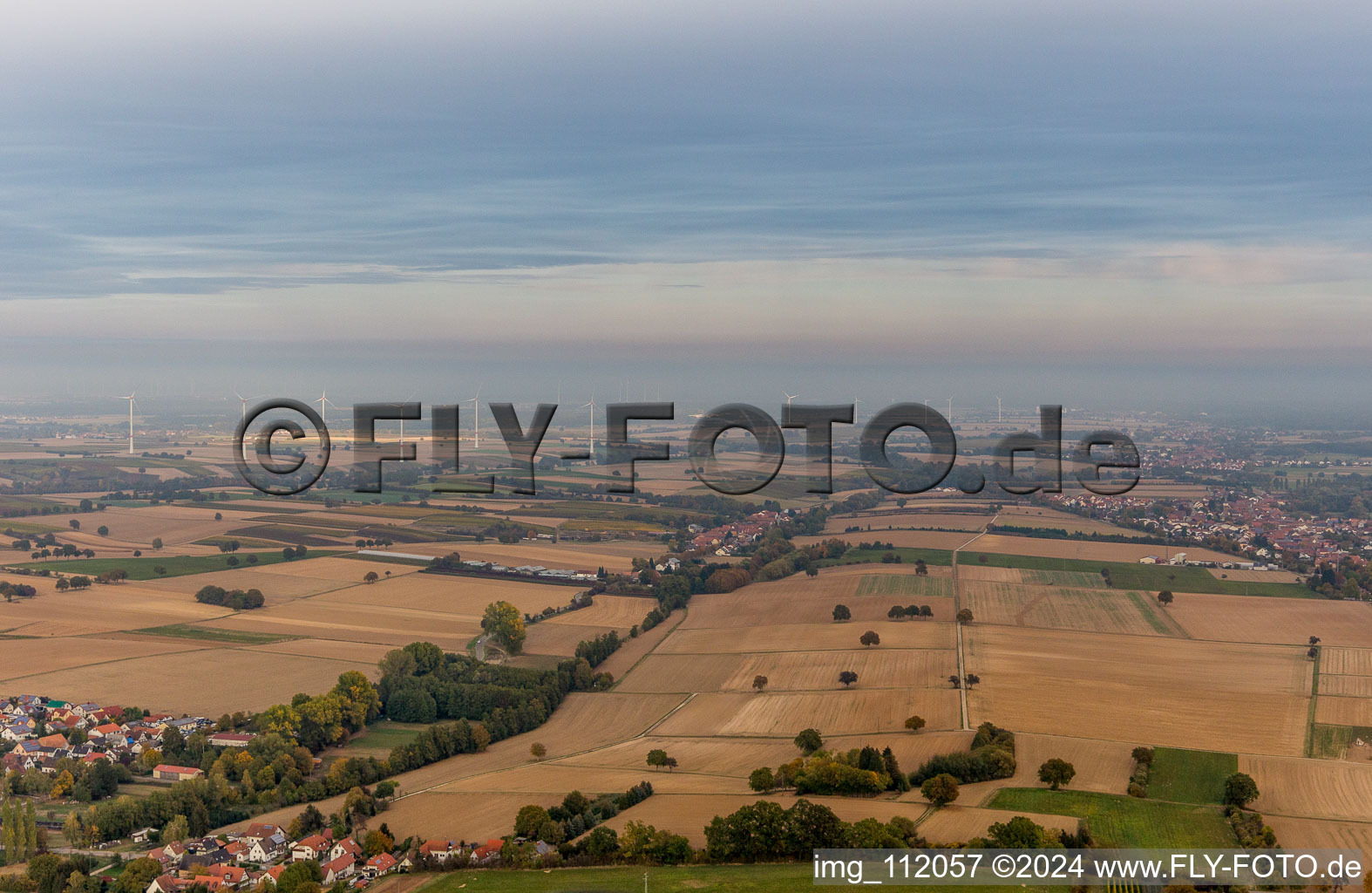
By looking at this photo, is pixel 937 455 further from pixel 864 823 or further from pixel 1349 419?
pixel 1349 419

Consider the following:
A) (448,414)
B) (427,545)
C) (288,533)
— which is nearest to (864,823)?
(448,414)

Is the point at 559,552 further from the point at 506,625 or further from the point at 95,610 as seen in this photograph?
the point at 95,610

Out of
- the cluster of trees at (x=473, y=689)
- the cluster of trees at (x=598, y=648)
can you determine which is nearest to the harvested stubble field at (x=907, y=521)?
the cluster of trees at (x=598, y=648)

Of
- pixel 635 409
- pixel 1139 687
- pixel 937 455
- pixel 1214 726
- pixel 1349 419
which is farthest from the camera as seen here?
Result: pixel 1349 419

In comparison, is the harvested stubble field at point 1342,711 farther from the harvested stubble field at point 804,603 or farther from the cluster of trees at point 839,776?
the harvested stubble field at point 804,603

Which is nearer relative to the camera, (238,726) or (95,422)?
(238,726)

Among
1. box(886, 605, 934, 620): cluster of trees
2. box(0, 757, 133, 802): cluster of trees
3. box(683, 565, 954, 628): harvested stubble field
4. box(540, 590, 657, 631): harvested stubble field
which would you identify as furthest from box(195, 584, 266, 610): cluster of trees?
box(886, 605, 934, 620): cluster of trees

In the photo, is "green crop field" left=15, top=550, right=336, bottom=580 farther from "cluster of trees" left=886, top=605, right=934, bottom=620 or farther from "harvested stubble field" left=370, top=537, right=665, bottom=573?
"cluster of trees" left=886, top=605, right=934, bottom=620
